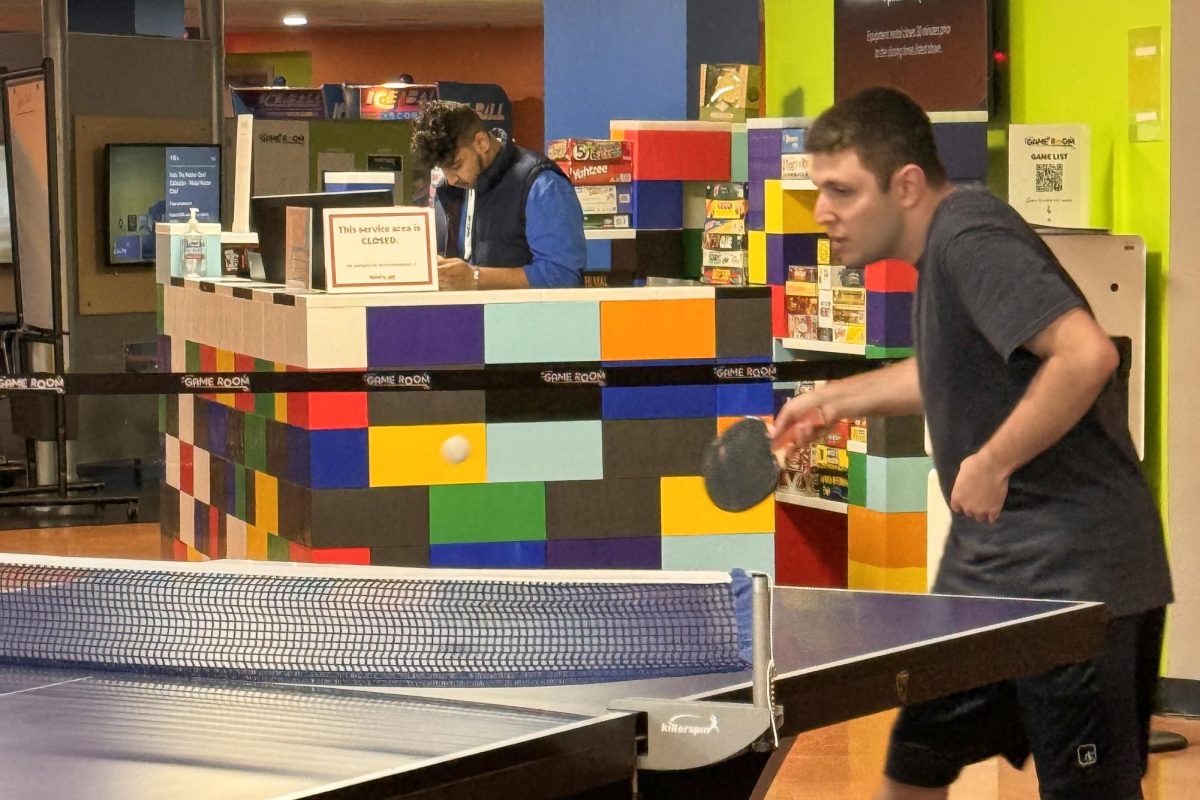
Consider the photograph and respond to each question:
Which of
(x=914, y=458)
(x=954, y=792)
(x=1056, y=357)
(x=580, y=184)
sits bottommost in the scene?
(x=954, y=792)

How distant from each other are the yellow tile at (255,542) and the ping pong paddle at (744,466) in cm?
271

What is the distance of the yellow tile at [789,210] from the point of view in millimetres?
6176

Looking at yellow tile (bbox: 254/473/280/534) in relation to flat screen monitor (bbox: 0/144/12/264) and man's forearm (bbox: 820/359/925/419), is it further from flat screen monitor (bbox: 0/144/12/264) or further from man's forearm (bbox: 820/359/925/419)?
flat screen monitor (bbox: 0/144/12/264)

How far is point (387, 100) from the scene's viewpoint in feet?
58.3

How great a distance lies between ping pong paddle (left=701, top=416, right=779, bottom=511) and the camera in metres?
2.79

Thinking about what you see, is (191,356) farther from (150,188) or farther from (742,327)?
(150,188)

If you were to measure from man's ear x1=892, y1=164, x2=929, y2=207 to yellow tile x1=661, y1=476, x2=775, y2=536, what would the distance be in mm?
2409

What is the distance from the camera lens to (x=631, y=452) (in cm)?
506

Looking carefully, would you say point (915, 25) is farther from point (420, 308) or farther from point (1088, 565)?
point (1088, 565)

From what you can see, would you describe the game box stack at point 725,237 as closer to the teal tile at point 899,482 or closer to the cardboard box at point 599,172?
the cardboard box at point 599,172

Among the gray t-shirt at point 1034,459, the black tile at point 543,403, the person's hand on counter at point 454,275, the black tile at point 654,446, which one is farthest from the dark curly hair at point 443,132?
the gray t-shirt at point 1034,459

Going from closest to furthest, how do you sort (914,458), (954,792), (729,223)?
(954,792)
(914,458)
(729,223)

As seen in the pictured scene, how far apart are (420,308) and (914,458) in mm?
1895

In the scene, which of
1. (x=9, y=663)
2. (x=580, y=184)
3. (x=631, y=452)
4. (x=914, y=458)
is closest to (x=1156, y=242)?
(x=914, y=458)
